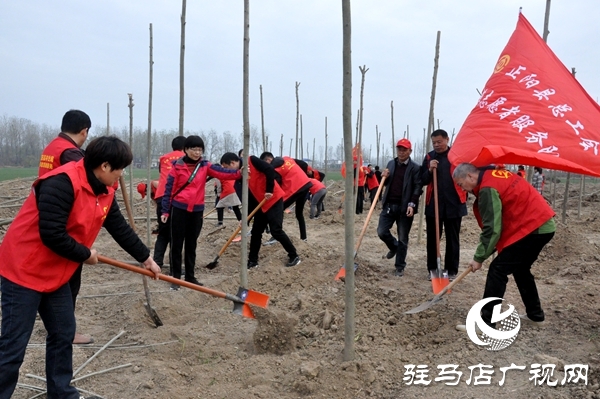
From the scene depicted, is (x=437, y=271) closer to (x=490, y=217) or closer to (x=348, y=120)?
(x=490, y=217)

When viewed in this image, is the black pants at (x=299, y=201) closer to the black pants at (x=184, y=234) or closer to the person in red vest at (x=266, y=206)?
the person in red vest at (x=266, y=206)

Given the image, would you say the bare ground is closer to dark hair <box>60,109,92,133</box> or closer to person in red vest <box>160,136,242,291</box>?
person in red vest <box>160,136,242,291</box>

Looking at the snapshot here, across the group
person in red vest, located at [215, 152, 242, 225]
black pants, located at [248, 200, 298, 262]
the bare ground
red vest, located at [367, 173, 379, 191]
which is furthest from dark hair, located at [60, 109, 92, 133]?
red vest, located at [367, 173, 379, 191]

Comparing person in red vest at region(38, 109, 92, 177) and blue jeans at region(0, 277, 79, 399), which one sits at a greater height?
person in red vest at region(38, 109, 92, 177)

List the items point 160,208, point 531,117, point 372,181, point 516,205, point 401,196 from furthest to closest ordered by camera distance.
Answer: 1. point 372,181
2. point 401,196
3. point 160,208
4. point 531,117
5. point 516,205

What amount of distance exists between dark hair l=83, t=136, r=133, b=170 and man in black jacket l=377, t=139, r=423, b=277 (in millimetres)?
3844

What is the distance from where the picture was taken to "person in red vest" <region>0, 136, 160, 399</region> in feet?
7.45

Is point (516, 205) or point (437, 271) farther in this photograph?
point (437, 271)

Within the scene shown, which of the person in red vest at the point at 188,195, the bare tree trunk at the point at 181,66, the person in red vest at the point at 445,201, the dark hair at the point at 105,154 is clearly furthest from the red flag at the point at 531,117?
the bare tree trunk at the point at 181,66

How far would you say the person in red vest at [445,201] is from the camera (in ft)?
17.2

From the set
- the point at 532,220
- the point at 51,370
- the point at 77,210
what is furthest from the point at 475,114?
the point at 51,370

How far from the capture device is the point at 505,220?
3.68 metres

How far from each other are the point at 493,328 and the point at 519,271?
490 mm

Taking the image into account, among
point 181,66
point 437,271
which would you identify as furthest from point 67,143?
point 437,271
